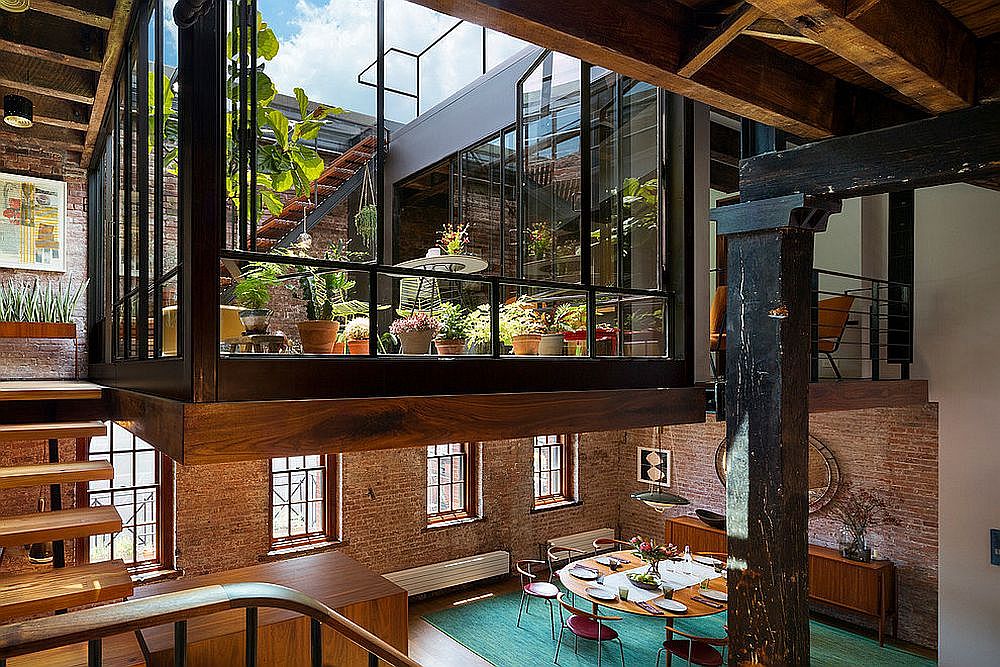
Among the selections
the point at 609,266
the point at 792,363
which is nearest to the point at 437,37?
the point at 609,266

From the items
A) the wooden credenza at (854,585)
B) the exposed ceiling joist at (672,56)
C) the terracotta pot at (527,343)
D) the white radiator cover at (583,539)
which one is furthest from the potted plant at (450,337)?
the white radiator cover at (583,539)

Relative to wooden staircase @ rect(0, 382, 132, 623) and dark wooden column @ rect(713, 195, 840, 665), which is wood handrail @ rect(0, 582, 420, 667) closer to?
wooden staircase @ rect(0, 382, 132, 623)

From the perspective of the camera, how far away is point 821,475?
790cm

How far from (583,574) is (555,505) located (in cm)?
227

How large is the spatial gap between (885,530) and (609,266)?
16.3 ft

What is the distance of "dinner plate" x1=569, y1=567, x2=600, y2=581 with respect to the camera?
716cm

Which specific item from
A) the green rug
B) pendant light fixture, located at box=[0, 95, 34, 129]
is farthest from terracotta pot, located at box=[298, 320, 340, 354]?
the green rug

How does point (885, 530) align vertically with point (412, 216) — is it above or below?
below

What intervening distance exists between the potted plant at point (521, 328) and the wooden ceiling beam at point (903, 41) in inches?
92.1

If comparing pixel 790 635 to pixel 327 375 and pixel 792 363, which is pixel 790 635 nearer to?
pixel 792 363

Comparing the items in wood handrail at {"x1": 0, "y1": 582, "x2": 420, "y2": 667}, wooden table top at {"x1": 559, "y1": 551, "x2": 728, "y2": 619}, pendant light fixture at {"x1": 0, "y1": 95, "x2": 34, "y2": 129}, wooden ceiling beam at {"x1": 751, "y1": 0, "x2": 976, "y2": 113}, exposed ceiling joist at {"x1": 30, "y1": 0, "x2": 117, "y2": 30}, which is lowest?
wooden table top at {"x1": 559, "y1": 551, "x2": 728, "y2": 619}

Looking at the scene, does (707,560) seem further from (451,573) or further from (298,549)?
(298,549)

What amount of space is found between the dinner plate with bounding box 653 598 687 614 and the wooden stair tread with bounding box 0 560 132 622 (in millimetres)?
4921

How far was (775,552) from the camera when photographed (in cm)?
253
